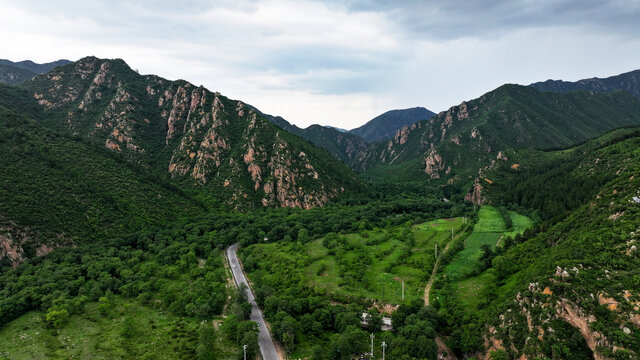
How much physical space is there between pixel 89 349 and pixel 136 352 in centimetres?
1070

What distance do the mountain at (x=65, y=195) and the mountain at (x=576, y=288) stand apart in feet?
456

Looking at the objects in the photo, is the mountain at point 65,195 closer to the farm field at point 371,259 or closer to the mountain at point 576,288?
the farm field at point 371,259

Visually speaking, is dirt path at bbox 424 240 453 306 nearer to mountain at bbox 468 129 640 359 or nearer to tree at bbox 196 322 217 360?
mountain at bbox 468 129 640 359

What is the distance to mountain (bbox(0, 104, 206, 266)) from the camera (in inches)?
4136

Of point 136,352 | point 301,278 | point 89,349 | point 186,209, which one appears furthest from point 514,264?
point 186,209

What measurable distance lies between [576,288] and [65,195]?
168449 mm

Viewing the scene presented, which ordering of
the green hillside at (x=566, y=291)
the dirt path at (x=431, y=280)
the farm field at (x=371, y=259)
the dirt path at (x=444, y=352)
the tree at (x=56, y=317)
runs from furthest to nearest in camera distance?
the farm field at (x=371, y=259) < the dirt path at (x=431, y=280) < the tree at (x=56, y=317) < the dirt path at (x=444, y=352) < the green hillside at (x=566, y=291)

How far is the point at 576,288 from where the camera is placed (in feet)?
178

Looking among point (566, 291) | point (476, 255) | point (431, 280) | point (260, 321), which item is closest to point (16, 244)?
point (260, 321)

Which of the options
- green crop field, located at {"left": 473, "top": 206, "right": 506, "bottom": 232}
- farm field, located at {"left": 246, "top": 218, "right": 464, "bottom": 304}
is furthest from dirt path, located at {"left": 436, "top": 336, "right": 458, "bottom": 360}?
green crop field, located at {"left": 473, "top": 206, "right": 506, "bottom": 232}

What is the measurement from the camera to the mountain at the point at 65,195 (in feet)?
345

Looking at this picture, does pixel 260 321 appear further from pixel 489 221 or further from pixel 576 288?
pixel 489 221

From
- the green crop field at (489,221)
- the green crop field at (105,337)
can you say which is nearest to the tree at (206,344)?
the green crop field at (105,337)

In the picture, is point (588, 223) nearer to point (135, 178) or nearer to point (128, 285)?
point (128, 285)
